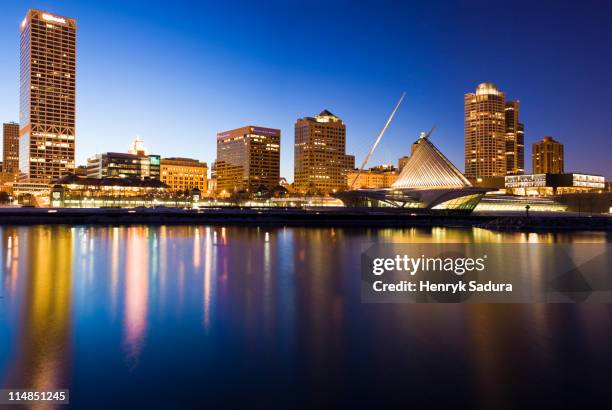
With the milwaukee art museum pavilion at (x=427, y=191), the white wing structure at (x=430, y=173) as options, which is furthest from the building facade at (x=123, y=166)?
the white wing structure at (x=430, y=173)

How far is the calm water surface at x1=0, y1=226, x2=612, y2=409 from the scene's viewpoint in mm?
7316

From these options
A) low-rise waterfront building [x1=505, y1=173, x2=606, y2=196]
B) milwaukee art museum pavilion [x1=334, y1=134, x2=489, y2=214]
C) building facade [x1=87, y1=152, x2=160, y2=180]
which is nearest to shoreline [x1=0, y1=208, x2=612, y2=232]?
milwaukee art museum pavilion [x1=334, y1=134, x2=489, y2=214]

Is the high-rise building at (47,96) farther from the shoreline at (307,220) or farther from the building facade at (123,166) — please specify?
the shoreline at (307,220)

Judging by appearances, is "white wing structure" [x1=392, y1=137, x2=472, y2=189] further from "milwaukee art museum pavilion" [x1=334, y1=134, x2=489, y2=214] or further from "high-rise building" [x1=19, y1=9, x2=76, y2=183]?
"high-rise building" [x1=19, y1=9, x2=76, y2=183]

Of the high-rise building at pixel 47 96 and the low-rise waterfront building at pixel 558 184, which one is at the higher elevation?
the high-rise building at pixel 47 96

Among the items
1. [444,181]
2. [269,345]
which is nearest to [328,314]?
[269,345]

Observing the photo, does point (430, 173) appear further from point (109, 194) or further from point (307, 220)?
point (109, 194)

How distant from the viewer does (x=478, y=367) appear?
8289 millimetres

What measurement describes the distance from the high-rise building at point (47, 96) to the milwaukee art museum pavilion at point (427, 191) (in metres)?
138

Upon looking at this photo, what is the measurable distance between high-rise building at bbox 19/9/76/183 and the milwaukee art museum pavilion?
452 ft

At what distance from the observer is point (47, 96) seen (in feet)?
593

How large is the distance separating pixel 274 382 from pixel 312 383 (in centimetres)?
65

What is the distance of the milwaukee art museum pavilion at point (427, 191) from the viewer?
71625 mm

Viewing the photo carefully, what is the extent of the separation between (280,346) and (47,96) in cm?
20592
